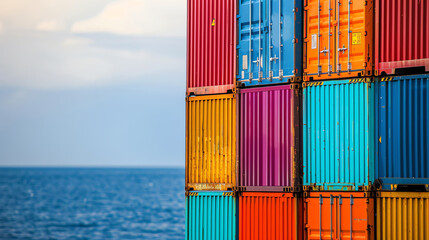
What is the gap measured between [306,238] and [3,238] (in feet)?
143

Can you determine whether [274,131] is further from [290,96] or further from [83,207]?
[83,207]

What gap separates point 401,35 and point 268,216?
17.5 ft

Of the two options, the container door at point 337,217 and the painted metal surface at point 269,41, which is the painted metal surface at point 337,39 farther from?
the container door at point 337,217

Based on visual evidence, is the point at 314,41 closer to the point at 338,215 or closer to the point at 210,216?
the point at 338,215

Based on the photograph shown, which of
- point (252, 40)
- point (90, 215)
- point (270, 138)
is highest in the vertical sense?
point (252, 40)

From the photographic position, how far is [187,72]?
18.0 meters

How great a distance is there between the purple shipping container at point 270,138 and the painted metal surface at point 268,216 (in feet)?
0.76

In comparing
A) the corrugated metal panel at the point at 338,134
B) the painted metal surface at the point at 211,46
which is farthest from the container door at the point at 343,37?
the painted metal surface at the point at 211,46

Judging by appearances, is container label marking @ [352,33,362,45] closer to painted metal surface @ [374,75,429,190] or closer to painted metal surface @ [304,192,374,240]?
painted metal surface @ [374,75,429,190]

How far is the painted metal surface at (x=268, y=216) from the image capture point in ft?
50.3

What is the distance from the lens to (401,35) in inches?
558

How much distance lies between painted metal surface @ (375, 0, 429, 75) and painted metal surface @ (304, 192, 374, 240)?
293cm

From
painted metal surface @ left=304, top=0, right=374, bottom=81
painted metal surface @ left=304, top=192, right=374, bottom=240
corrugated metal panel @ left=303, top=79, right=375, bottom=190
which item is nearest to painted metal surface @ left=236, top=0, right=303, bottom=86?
painted metal surface @ left=304, top=0, right=374, bottom=81

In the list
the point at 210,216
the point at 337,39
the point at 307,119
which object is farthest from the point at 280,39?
the point at 210,216
